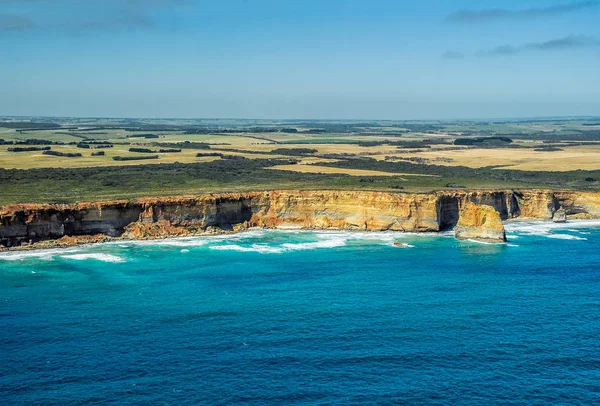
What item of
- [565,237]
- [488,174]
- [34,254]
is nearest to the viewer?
[34,254]

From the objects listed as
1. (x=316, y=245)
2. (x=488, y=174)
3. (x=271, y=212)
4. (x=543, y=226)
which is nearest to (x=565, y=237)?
(x=543, y=226)

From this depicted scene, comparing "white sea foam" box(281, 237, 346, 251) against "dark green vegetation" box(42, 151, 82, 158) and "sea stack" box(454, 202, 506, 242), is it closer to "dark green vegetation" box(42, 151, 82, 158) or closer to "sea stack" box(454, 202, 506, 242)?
"sea stack" box(454, 202, 506, 242)

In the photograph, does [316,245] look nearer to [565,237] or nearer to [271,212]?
[271,212]

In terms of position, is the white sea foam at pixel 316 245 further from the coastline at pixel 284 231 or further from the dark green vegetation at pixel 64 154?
the dark green vegetation at pixel 64 154

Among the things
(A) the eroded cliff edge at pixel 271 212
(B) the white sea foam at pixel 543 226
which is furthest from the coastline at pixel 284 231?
(A) the eroded cliff edge at pixel 271 212

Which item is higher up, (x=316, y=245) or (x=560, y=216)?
(x=560, y=216)

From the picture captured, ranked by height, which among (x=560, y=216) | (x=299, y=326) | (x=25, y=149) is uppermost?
(x=25, y=149)

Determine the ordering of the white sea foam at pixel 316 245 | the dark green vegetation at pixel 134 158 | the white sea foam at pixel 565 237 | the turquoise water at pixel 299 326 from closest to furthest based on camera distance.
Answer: the turquoise water at pixel 299 326, the white sea foam at pixel 316 245, the white sea foam at pixel 565 237, the dark green vegetation at pixel 134 158
